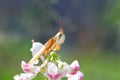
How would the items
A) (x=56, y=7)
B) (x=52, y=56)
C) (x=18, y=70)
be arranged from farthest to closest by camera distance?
(x=56, y=7), (x=18, y=70), (x=52, y=56)

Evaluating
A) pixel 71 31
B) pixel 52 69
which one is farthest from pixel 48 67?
pixel 71 31

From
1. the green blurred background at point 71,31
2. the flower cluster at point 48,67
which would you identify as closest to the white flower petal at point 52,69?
the flower cluster at point 48,67

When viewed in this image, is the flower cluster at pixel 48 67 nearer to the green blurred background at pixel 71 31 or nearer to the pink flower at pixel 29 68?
the pink flower at pixel 29 68

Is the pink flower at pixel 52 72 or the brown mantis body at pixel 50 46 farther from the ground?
the brown mantis body at pixel 50 46

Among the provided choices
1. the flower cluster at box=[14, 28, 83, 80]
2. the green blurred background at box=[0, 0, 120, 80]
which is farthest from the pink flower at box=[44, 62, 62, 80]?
the green blurred background at box=[0, 0, 120, 80]

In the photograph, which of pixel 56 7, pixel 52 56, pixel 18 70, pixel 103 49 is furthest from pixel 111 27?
pixel 52 56

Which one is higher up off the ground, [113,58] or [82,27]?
[82,27]

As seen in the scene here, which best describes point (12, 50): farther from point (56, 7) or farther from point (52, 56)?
point (52, 56)
